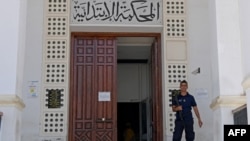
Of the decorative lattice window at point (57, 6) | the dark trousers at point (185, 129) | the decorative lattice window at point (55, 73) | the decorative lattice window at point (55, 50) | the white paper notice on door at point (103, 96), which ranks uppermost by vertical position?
the decorative lattice window at point (57, 6)

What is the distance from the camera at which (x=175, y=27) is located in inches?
337

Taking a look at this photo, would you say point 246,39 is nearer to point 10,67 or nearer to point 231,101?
point 231,101

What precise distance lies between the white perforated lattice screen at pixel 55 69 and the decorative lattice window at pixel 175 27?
192 cm

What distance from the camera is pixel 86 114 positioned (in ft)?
27.9

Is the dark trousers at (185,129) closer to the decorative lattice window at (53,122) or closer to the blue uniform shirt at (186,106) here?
the blue uniform shirt at (186,106)

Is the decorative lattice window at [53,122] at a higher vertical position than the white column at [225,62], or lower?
lower

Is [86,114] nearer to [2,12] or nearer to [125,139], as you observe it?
[2,12]

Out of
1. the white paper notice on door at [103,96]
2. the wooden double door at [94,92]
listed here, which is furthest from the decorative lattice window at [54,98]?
the white paper notice on door at [103,96]

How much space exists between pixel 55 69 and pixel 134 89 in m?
3.84

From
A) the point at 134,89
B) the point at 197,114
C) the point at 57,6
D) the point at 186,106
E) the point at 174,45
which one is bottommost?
the point at 197,114

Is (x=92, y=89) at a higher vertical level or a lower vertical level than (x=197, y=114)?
higher

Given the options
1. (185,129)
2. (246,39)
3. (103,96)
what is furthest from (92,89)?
(246,39)

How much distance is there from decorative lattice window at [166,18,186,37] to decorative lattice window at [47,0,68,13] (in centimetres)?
197

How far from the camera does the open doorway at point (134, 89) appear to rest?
35.6 ft
